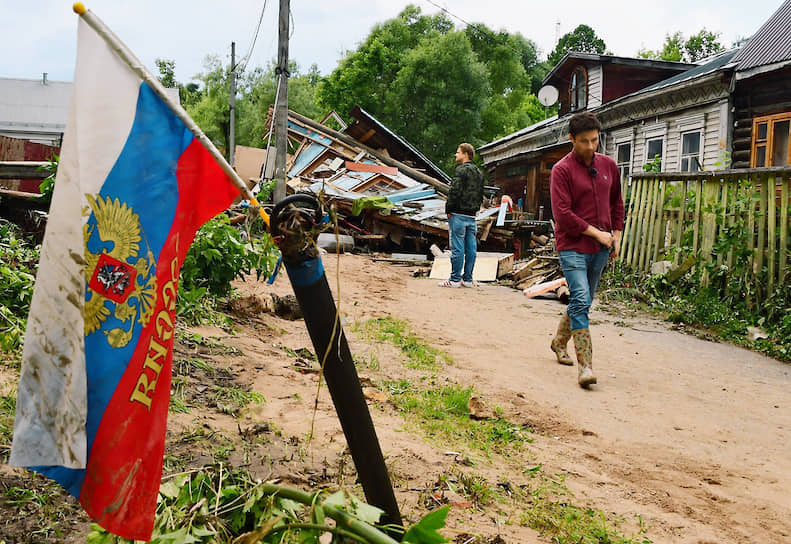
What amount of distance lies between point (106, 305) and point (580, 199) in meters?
4.13

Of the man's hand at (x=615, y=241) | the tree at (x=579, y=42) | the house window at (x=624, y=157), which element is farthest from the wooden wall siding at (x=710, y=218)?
the tree at (x=579, y=42)

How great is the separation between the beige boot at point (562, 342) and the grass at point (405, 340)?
3.00 feet

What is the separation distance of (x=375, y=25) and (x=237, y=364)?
47316 mm

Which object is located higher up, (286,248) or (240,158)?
(240,158)

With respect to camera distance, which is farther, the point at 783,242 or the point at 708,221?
the point at 708,221

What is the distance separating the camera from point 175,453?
105 inches

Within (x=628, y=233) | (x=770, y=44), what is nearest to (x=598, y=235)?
(x=628, y=233)

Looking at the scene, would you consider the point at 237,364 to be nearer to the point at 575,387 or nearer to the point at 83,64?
the point at 575,387

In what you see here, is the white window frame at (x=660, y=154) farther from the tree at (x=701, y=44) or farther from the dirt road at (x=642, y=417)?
the tree at (x=701, y=44)

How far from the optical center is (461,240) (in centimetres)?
1060

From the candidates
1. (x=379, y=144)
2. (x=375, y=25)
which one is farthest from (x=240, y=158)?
(x=375, y=25)

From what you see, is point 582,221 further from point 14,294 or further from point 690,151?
point 690,151

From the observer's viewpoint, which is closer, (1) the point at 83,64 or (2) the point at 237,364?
(1) the point at 83,64

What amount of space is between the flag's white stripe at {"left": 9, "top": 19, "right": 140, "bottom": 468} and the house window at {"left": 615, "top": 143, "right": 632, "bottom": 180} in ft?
65.0
